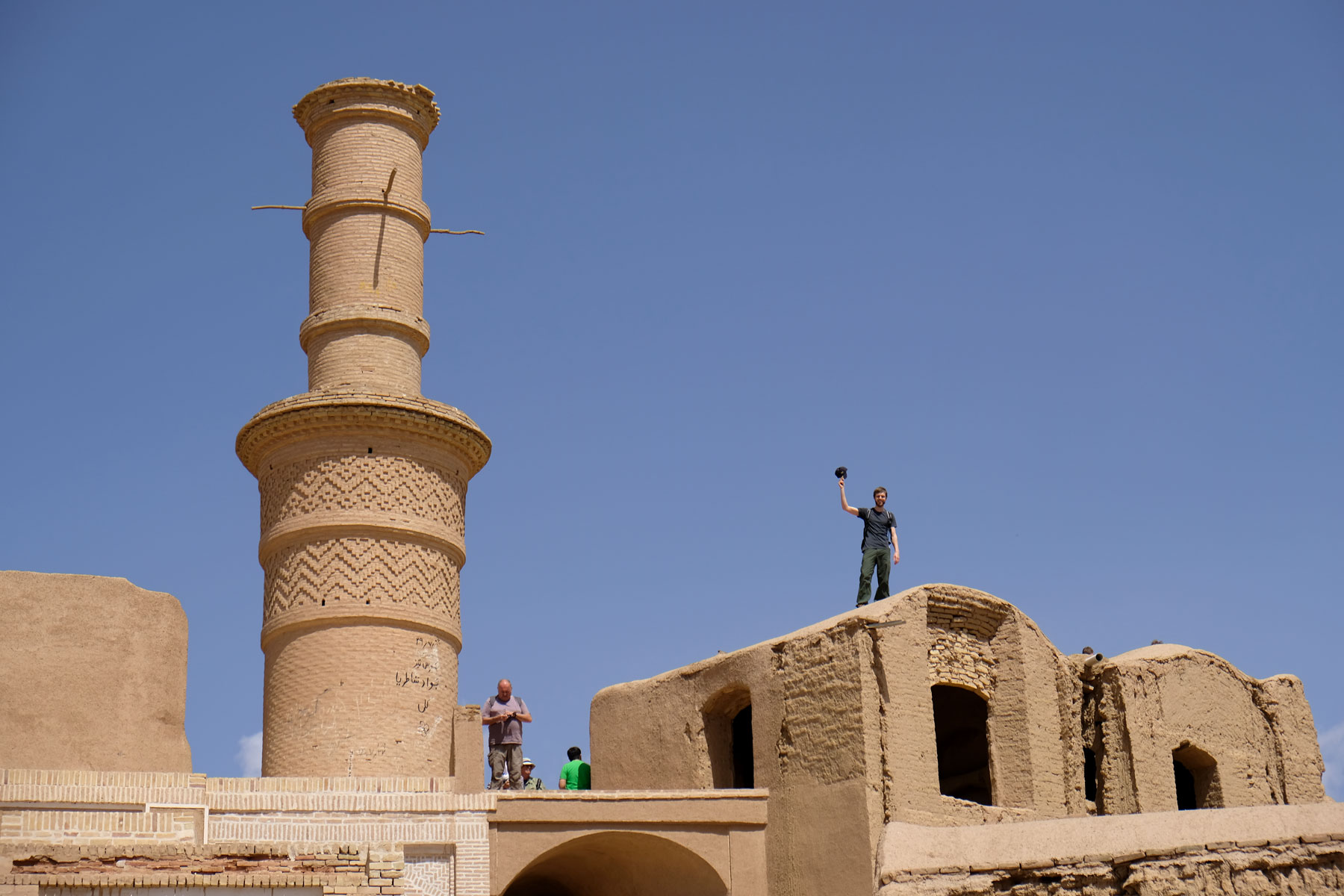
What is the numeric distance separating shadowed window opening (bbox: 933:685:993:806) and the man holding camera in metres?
5.68

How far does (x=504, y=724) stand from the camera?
1602 cm

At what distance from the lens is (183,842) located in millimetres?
12703

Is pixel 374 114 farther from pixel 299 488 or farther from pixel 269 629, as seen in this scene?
pixel 269 629

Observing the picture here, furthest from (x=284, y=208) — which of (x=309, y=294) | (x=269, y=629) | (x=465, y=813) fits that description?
(x=465, y=813)

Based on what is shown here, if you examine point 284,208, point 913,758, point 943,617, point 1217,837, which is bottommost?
point 1217,837

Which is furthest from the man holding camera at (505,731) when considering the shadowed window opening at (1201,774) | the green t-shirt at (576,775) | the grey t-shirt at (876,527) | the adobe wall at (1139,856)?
the shadowed window opening at (1201,774)

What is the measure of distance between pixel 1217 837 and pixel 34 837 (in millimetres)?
8549

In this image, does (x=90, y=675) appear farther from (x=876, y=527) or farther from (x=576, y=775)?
(x=876, y=527)

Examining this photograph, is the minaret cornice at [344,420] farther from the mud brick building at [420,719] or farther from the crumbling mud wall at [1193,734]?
the crumbling mud wall at [1193,734]

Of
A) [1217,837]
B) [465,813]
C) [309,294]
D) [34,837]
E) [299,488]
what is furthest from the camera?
[309,294]

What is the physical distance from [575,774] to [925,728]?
4.04 metres

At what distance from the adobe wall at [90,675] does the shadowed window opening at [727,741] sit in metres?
5.12

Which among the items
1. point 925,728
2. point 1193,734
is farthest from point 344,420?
point 1193,734

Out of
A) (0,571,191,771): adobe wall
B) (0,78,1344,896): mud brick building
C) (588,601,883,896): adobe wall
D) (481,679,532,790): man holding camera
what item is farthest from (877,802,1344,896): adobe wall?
(0,571,191,771): adobe wall
